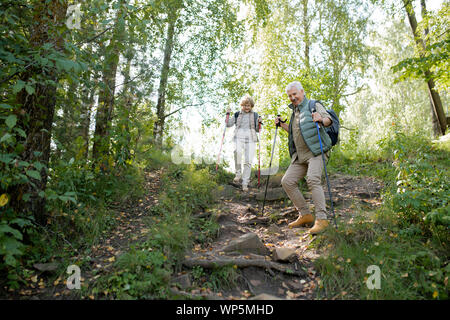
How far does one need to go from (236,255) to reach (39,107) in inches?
127

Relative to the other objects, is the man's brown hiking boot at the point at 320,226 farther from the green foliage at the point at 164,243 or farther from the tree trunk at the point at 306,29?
the tree trunk at the point at 306,29

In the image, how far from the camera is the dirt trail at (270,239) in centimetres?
336

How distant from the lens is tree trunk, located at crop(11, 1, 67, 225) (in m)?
3.53

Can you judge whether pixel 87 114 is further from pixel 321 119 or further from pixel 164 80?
pixel 321 119

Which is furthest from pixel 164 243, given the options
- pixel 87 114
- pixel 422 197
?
pixel 422 197

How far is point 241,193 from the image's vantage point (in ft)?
23.0

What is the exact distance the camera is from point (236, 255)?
388 cm

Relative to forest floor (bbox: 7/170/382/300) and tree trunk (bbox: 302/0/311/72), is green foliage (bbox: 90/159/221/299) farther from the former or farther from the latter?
tree trunk (bbox: 302/0/311/72)

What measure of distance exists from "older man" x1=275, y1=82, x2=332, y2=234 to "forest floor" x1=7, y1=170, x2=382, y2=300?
1.29 feet

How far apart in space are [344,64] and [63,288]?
12377mm

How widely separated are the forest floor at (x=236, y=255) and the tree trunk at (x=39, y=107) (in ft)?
3.10

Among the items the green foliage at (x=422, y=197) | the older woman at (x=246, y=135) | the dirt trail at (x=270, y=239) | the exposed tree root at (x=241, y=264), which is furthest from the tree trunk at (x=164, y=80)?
the green foliage at (x=422, y=197)
